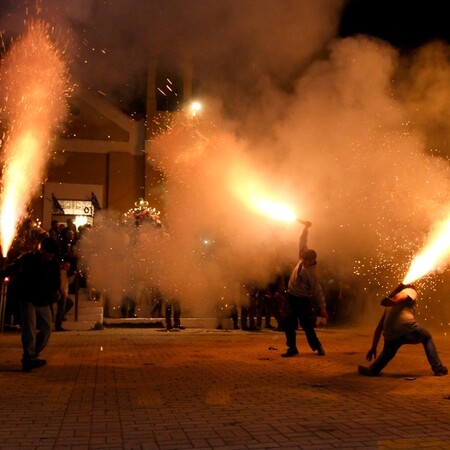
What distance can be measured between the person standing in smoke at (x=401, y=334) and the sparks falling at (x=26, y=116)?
7.52 m

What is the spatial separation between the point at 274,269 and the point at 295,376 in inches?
219

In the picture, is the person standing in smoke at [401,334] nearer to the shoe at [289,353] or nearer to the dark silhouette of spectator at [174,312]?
the shoe at [289,353]

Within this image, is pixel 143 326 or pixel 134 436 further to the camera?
pixel 143 326

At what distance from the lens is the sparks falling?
1194 centimetres

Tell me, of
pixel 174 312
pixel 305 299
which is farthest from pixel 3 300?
pixel 305 299

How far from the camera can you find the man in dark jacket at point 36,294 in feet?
22.9

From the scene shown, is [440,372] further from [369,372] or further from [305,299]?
[305,299]

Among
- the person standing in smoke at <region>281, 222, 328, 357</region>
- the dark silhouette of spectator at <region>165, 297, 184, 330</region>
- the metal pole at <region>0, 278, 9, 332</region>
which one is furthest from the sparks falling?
the person standing in smoke at <region>281, 222, 328, 357</region>

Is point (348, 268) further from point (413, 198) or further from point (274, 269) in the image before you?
point (413, 198)

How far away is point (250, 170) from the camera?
435 inches

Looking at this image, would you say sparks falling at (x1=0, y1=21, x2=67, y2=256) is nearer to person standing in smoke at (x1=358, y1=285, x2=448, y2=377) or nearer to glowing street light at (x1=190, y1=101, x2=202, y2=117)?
glowing street light at (x1=190, y1=101, x2=202, y2=117)

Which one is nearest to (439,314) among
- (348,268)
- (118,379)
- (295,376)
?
(348,268)

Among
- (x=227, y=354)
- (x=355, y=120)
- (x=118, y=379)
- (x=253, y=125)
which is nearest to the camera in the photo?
(x=118, y=379)

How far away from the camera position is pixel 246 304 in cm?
1238
